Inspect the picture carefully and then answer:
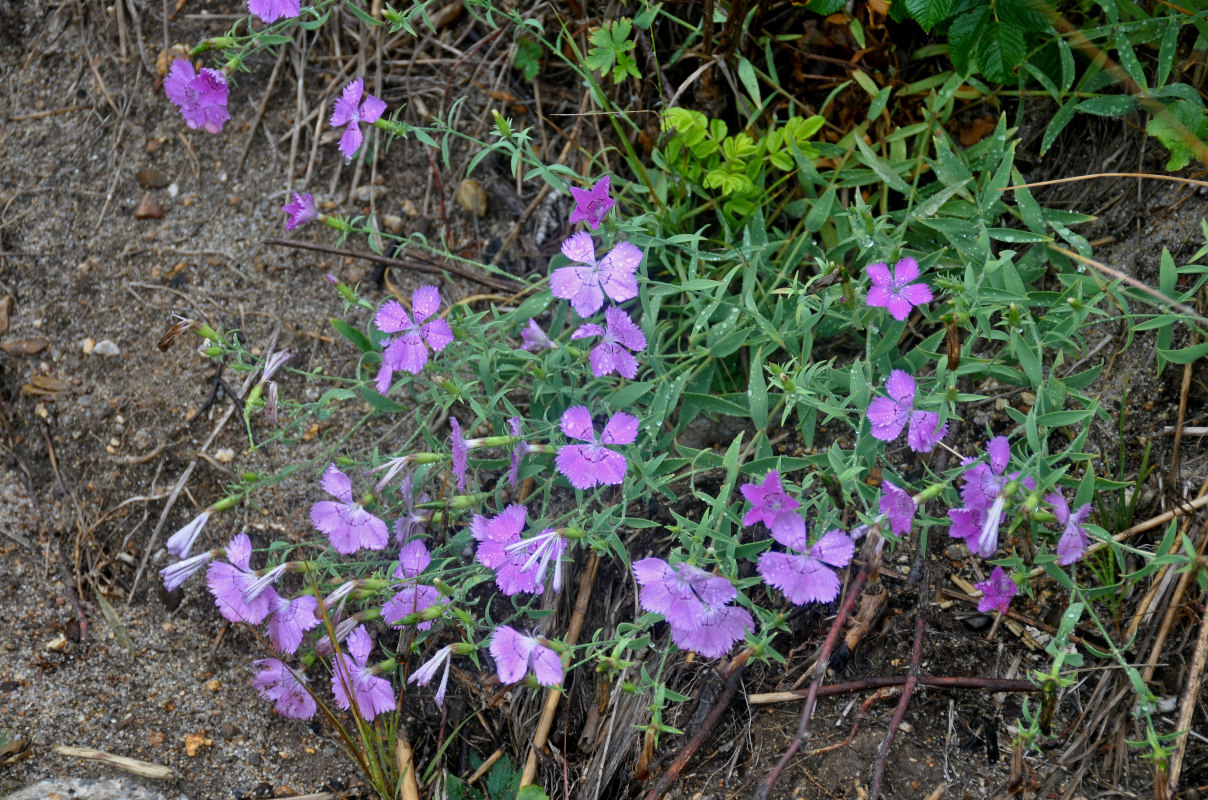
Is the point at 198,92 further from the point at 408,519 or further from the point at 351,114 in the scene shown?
the point at 408,519

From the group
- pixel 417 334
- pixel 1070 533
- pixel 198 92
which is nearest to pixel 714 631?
pixel 1070 533

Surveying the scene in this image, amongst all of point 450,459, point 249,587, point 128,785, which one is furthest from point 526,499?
point 128,785

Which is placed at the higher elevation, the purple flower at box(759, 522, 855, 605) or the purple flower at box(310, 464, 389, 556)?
the purple flower at box(759, 522, 855, 605)

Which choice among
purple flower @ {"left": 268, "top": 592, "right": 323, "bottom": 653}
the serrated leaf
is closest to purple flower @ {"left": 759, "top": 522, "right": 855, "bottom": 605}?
purple flower @ {"left": 268, "top": 592, "right": 323, "bottom": 653}

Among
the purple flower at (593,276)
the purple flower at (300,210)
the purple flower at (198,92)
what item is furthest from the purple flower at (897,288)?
the purple flower at (198,92)

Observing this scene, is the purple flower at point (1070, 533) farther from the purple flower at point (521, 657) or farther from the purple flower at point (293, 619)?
the purple flower at point (293, 619)

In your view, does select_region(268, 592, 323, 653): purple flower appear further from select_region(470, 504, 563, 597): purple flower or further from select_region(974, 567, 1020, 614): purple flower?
select_region(974, 567, 1020, 614): purple flower
